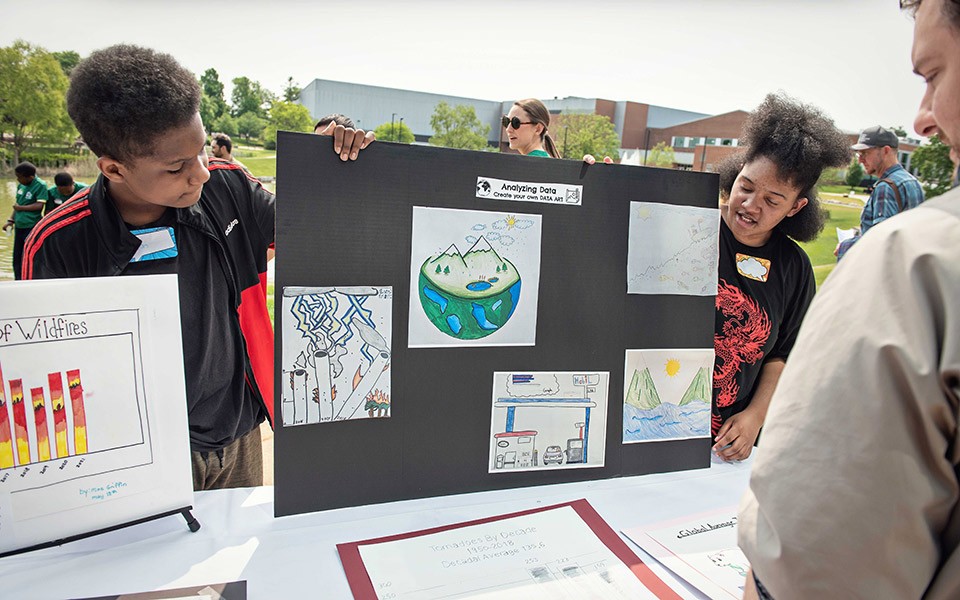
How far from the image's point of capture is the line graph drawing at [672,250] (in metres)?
1.26

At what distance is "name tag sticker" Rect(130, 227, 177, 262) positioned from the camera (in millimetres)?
1265

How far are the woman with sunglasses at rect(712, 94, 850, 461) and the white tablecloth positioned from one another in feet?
1.02

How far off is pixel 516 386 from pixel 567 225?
0.36 metres

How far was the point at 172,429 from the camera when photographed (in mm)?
994

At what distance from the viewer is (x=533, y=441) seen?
120 centimetres

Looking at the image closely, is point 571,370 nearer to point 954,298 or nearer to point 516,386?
point 516,386

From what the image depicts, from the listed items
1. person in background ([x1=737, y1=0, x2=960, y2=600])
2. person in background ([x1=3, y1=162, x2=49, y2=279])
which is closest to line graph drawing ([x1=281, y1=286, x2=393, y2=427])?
person in background ([x1=737, y1=0, x2=960, y2=600])

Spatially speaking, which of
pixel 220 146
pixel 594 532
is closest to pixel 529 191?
pixel 594 532

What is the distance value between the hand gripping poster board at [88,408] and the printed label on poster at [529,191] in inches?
24.1

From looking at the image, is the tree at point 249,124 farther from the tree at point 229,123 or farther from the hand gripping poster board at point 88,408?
the hand gripping poster board at point 88,408

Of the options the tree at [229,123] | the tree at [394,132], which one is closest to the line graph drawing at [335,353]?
the tree at [229,123]

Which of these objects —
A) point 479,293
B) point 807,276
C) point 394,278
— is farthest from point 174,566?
point 807,276

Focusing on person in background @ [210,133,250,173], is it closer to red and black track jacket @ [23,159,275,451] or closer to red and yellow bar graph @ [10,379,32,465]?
red and black track jacket @ [23,159,275,451]

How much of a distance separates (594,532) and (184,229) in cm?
114
